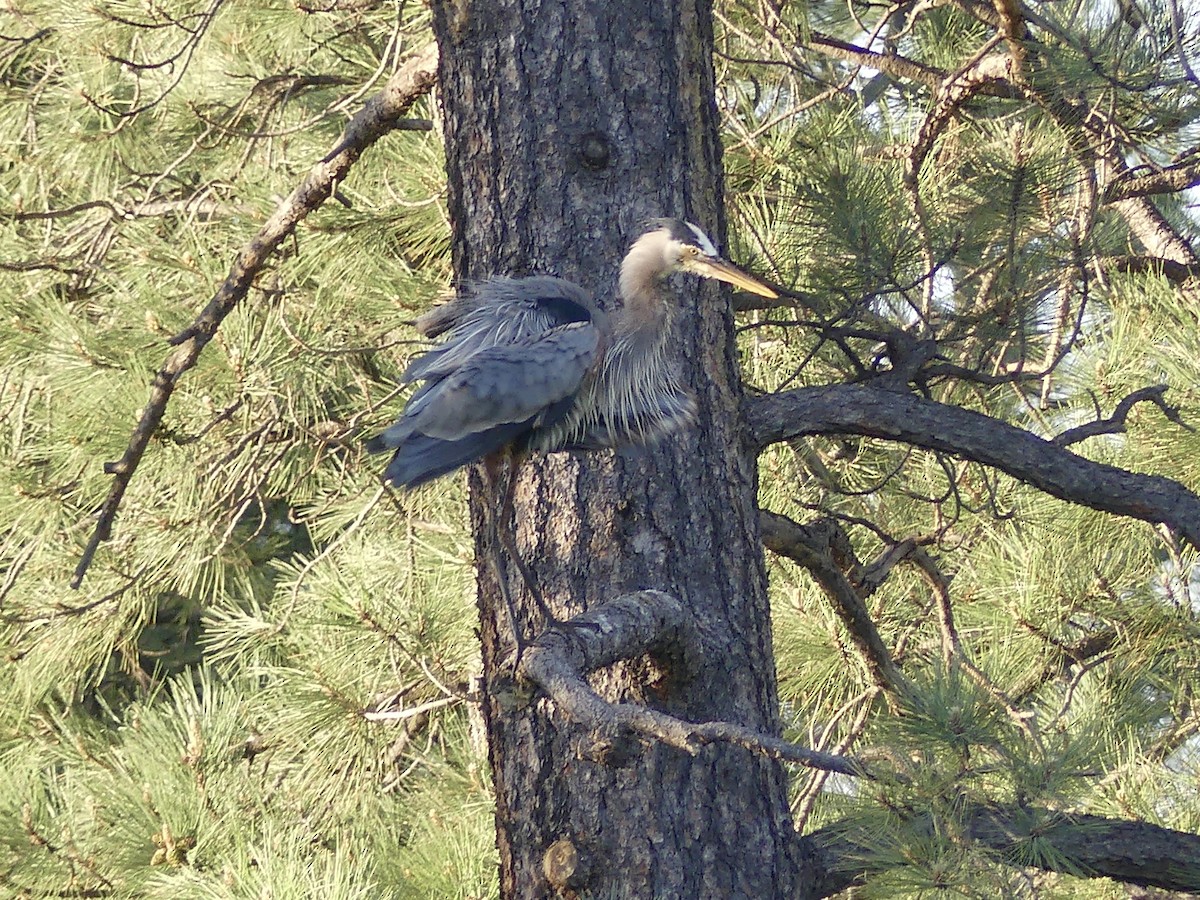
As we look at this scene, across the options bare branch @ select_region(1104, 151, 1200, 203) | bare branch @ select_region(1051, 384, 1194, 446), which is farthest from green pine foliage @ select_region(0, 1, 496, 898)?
bare branch @ select_region(1104, 151, 1200, 203)

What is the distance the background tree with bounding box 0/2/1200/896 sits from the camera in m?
→ 2.16

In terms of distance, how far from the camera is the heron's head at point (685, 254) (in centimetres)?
218

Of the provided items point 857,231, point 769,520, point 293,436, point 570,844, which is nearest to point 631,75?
point 857,231

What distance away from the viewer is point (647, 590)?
1.99 metres

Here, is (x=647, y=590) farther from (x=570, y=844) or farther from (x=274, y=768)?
(x=274, y=768)

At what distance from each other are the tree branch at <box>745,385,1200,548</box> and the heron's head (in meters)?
0.23

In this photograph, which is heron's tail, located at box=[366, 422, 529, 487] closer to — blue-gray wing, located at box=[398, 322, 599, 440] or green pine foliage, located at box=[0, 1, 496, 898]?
blue-gray wing, located at box=[398, 322, 599, 440]

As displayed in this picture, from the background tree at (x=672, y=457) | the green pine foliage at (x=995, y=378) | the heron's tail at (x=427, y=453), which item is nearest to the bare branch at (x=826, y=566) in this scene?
the background tree at (x=672, y=457)

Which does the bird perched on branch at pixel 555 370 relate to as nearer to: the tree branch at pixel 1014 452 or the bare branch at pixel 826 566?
the tree branch at pixel 1014 452

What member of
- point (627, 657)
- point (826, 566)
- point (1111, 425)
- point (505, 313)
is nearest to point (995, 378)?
point (1111, 425)

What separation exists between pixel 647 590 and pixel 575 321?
0.47 metres

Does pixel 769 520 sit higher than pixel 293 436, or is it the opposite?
pixel 293 436

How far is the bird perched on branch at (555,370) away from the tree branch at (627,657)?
1.07ft

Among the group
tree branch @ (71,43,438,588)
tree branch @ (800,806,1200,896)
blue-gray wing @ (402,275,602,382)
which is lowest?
tree branch @ (800,806,1200,896)
